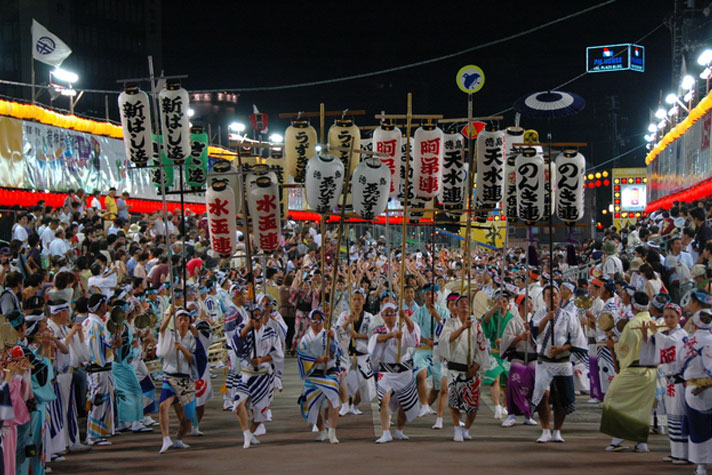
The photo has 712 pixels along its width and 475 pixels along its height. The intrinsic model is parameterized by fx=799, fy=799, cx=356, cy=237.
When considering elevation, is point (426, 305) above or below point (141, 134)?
below

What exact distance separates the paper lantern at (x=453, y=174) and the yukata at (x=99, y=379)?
538 cm

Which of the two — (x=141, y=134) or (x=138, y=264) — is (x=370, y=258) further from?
(x=141, y=134)

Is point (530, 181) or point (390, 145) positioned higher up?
point (390, 145)

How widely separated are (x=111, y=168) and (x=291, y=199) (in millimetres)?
15749

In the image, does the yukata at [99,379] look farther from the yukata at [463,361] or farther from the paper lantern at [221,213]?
the yukata at [463,361]

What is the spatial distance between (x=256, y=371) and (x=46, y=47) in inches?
712

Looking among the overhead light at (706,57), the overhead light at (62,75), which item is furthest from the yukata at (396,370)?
the overhead light at (62,75)

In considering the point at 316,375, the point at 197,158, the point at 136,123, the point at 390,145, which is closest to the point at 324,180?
the point at 390,145

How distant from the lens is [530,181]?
37.4 feet

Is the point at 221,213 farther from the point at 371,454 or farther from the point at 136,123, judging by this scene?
the point at 371,454

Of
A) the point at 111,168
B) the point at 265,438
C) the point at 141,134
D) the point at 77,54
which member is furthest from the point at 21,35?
the point at 265,438

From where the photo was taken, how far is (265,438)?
1045 cm

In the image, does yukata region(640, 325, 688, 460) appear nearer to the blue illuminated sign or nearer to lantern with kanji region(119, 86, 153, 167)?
lantern with kanji region(119, 86, 153, 167)

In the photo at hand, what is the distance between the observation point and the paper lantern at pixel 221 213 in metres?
10.7
